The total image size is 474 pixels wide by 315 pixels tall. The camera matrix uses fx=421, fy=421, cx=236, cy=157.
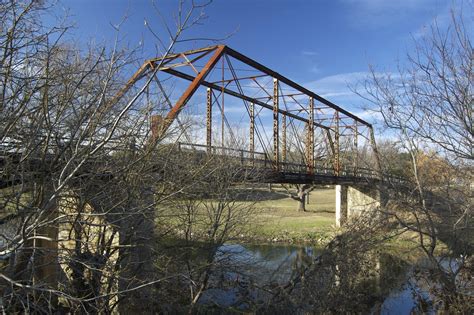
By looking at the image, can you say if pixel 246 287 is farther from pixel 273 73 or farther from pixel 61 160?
pixel 273 73

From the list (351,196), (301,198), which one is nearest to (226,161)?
(351,196)

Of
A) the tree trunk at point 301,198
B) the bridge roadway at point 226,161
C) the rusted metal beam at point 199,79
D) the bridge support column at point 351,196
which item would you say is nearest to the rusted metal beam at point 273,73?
the rusted metal beam at point 199,79

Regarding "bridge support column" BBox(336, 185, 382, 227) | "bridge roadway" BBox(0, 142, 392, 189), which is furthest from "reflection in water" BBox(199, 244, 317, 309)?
"bridge support column" BBox(336, 185, 382, 227)

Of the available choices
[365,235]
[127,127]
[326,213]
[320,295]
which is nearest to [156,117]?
[127,127]

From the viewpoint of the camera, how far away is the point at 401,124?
9.40 m

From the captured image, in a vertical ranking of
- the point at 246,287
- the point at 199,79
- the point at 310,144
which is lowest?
the point at 246,287

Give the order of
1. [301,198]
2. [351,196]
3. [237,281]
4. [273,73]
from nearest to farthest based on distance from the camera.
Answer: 1. [237,281]
2. [273,73]
3. [351,196]
4. [301,198]

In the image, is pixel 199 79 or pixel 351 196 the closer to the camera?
pixel 199 79

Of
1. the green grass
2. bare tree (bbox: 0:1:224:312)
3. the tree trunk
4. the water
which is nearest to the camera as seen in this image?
bare tree (bbox: 0:1:224:312)

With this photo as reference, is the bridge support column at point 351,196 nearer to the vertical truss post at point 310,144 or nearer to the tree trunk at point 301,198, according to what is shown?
the tree trunk at point 301,198

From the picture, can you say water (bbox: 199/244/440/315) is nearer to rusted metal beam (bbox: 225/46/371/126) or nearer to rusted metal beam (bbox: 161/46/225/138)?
rusted metal beam (bbox: 161/46/225/138)

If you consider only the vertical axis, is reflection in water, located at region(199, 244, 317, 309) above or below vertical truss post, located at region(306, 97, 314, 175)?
below

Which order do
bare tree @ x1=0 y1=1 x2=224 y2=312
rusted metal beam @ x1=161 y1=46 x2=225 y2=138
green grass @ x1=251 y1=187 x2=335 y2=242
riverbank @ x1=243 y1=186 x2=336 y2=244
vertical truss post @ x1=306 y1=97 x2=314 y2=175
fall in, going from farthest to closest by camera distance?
green grass @ x1=251 y1=187 x2=335 y2=242 < riverbank @ x1=243 y1=186 x2=336 y2=244 < vertical truss post @ x1=306 y1=97 x2=314 y2=175 < rusted metal beam @ x1=161 y1=46 x2=225 y2=138 < bare tree @ x1=0 y1=1 x2=224 y2=312

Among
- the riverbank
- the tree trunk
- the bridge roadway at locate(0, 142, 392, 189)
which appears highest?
the bridge roadway at locate(0, 142, 392, 189)
